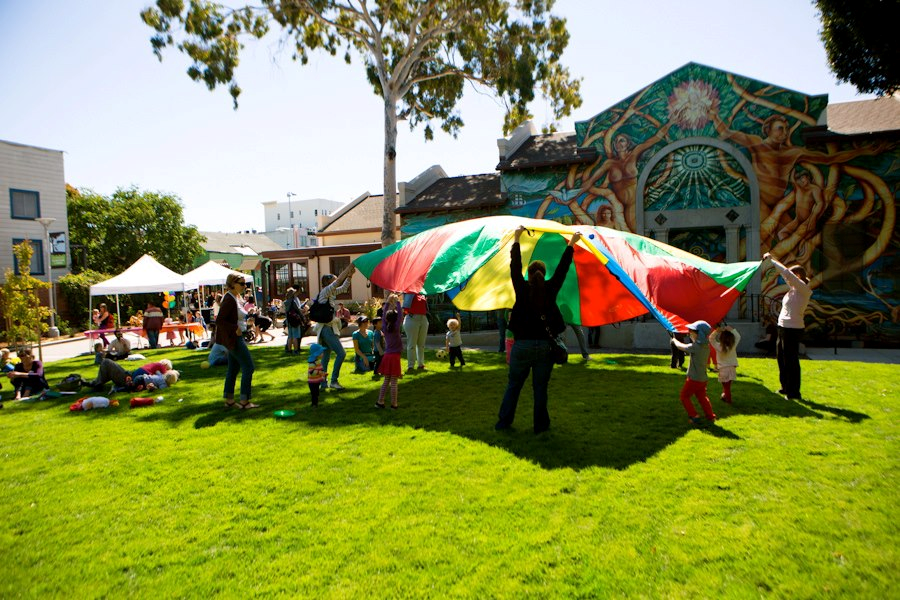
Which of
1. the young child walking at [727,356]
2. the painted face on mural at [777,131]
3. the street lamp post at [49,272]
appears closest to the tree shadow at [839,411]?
the young child walking at [727,356]

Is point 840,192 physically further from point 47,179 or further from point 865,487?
point 47,179

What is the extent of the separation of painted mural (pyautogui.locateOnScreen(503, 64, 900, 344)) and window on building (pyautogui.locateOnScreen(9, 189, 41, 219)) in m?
27.2

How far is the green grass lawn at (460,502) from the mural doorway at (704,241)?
28.4ft

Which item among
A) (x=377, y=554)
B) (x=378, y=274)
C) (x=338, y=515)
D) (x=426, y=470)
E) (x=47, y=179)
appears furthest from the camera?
(x=47, y=179)

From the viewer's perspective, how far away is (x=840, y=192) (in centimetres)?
1456

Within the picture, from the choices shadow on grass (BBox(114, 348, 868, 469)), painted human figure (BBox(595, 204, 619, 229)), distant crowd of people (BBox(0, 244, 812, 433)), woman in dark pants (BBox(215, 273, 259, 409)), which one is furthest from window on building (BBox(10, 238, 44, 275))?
painted human figure (BBox(595, 204, 619, 229))

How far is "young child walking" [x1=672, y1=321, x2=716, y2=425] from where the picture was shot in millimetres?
6801

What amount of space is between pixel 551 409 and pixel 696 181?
1140 centimetres

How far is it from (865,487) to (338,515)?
4.64 m

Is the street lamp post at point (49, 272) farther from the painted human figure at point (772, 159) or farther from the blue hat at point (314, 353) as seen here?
the painted human figure at point (772, 159)

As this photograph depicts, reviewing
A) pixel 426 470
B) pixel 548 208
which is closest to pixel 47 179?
pixel 548 208

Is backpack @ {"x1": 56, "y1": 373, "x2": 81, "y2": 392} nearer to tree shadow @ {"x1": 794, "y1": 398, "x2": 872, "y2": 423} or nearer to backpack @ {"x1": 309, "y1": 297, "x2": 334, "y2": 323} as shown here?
backpack @ {"x1": 309, "y1": 297, "x2": 334, "y2": 323}

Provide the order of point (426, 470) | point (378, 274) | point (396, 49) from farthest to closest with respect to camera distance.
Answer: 1. point (396, 49)
2. point (378, 274)
3. point (426, 470)

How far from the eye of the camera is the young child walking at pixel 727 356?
7570 mm
